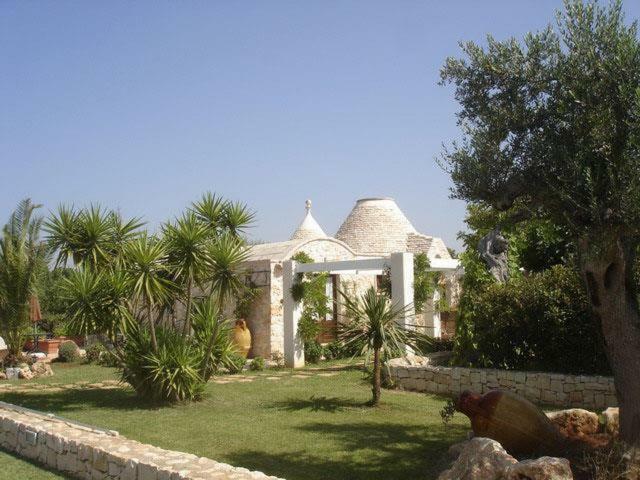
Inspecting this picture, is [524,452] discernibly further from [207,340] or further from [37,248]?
[37,248]

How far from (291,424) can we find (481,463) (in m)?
4.34

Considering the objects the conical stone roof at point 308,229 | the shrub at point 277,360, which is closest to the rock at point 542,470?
the shrub at point 277,360

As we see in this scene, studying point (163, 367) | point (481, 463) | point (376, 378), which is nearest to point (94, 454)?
point (163, 367)

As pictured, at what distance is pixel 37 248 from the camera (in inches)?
707

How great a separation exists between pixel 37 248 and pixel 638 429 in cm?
1596

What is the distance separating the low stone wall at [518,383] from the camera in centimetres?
1041

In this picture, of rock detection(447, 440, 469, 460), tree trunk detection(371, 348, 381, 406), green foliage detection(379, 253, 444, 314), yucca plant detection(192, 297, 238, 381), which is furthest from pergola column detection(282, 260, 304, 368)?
rock detection(447, 440, 469, 460)

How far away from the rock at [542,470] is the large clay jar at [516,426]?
1.73 m

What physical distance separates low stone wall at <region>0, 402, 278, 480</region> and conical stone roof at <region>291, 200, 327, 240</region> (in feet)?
58.4

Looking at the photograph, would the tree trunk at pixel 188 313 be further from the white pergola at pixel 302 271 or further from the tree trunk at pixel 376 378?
the white pergola at pixel 302 271

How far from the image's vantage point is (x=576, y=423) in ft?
26.0

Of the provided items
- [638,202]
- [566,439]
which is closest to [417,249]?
[566,439]

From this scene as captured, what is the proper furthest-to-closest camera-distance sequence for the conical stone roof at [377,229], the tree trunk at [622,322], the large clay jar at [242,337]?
the conical stone roof at [377,229]
the large clay jar at [242,337]
the tree trunk at [622,322]

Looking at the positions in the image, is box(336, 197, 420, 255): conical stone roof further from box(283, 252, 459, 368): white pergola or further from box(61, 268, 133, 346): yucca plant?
box(61, 268, 133, 346): yucca plant
